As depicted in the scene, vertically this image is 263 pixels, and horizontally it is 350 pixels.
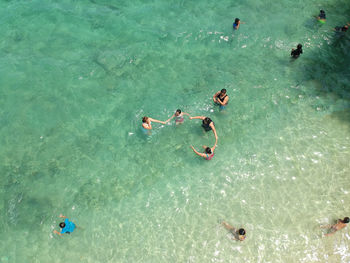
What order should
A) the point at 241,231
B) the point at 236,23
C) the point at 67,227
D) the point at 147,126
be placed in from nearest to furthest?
the point at 241,231 → the point at 67,227 → the point at 147,126 → the point at 236,23

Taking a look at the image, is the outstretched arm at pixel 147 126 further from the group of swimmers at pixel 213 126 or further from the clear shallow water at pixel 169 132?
the clear shallow water at pixel 169 132

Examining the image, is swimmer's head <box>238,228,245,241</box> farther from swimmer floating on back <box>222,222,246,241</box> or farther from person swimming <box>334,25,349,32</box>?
person swimming <box>334,25,349,32</box>

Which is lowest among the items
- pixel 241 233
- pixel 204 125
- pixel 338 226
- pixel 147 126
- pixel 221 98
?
pixel 241 233

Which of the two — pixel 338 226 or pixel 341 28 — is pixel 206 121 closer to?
pixel 338 226

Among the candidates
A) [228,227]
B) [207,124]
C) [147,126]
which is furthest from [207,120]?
[228,227]

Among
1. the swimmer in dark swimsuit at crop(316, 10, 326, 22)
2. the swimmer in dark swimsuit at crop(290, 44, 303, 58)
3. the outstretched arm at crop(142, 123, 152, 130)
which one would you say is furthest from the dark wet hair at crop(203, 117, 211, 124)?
the swimmer in dark swimsuit at crop(316, 10, 326, 22)

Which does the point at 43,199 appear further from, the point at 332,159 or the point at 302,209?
the point at 332,159

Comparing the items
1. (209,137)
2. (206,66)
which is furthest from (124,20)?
(209,137)
